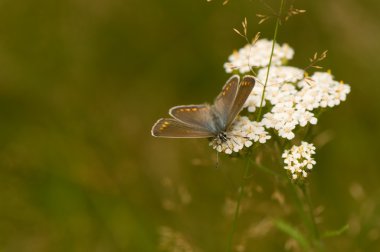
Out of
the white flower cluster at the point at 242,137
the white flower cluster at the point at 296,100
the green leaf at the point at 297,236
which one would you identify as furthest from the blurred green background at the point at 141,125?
the white flower cluster at the point at 296,100

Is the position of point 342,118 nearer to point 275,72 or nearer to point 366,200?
point 366,200

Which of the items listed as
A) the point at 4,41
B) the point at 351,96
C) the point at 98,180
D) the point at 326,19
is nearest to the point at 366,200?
the point at 351,96

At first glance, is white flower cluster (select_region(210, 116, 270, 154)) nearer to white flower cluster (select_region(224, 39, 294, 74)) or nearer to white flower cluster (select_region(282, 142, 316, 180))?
white flower cluster (select_region(282, 142, 316, 180))

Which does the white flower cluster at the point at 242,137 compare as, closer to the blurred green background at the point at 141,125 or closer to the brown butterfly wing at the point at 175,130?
the brown butterfly wing at the point at 175,130

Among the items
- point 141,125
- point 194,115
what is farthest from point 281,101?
point 141,125

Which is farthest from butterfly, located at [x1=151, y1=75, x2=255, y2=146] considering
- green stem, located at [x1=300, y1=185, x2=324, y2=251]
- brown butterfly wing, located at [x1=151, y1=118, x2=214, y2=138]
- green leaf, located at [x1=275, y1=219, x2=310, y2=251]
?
green leaf, located at [x1=275, y1=219, x2=310, y2=251]

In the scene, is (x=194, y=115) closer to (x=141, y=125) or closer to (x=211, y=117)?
(x=211, y=117)
